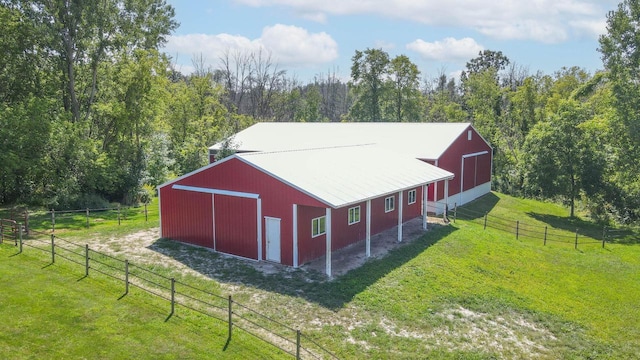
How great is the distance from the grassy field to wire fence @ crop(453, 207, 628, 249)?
440 cm

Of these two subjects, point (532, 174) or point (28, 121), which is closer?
point (28, 121)

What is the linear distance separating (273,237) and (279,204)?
4.42 ft

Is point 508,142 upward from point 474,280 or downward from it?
upward

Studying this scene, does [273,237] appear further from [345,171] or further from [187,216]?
[345,171]

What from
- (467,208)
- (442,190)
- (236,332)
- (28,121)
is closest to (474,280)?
(236,332)

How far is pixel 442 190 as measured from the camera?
28.5 m

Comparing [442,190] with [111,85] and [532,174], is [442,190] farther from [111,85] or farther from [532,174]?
[111,85]

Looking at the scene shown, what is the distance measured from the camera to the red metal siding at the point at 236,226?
58.7 feet

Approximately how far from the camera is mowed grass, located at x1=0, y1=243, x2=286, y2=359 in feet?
35.8

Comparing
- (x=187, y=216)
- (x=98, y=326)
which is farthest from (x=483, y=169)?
(x=98, y=326)

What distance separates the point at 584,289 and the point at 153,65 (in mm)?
29259

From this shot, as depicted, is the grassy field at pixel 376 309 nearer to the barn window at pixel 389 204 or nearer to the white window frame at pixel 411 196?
the barn window at pixel 389 204

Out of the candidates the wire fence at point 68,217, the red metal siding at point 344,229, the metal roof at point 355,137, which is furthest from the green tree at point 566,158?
the wire fence at point 68,217

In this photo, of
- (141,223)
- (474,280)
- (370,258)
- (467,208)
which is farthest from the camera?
(467,208)
